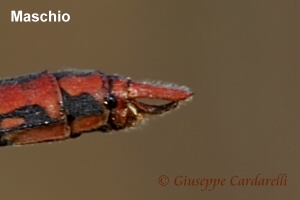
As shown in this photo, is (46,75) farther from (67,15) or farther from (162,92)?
(67,15)

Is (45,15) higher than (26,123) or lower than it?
higher

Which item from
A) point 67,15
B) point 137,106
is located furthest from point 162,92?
point 67,15

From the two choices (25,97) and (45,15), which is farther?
(45,15)

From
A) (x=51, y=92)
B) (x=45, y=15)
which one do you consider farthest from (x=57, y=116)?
(x=45, y=15)
